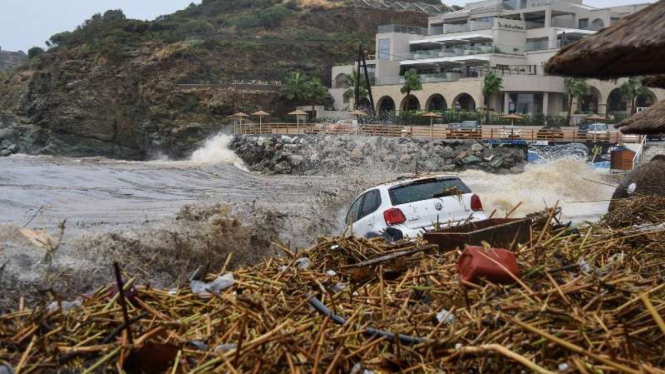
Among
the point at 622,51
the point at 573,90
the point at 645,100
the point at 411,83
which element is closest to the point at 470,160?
the point at 573,90

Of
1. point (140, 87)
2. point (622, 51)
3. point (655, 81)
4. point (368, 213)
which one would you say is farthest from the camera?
point (140, 87)

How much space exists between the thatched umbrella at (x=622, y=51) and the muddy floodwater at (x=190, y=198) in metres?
6.62

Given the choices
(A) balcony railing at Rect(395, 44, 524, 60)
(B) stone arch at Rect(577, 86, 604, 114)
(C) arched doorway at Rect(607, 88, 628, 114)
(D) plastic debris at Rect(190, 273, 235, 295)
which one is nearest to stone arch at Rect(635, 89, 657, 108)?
(C) arched doorway at Rect(607, 88, 628, 114)

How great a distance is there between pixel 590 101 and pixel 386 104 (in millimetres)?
19573

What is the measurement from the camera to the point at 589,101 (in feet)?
220

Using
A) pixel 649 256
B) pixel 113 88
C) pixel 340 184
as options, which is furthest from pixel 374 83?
pixel 649 256

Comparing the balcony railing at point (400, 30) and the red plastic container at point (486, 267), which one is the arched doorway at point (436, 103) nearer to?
the balcony railing at point (400, 30)

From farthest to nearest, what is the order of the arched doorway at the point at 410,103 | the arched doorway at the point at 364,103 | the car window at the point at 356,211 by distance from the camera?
the arched doorway at the point at 364,103 < the arched doorway at the point at 410,103 < the car window at the point at 356,211

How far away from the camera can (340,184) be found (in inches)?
1619

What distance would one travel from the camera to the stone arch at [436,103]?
7038 cm

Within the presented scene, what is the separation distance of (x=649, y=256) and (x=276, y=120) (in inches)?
2865

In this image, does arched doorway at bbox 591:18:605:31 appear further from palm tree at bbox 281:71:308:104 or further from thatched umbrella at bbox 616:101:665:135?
thatched umbrella at bbox 616:101:665:135

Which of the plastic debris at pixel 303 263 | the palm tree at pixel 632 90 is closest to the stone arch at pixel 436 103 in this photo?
the palm tree at pixel 632 90

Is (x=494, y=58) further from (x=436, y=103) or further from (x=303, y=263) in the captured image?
(x=303, y=263)
